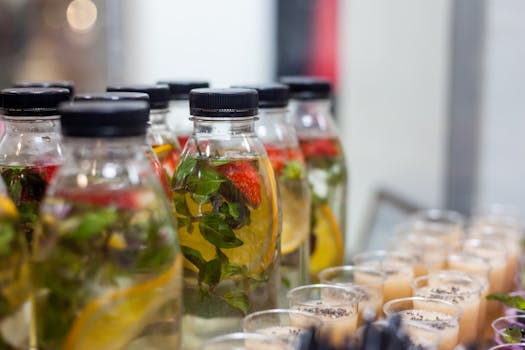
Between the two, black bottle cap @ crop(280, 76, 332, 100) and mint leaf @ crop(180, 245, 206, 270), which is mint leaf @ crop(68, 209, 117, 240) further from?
black bottle cap @ crop(280, 76, 332, 100)

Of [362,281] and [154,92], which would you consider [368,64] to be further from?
[154,92]

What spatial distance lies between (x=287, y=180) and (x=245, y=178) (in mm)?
256

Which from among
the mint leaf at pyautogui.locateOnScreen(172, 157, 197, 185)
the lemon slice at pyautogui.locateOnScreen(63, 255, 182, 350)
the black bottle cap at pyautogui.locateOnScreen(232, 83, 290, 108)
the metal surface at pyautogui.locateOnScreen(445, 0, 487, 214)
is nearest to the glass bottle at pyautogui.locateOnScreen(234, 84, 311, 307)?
the black bottle cap at pyautogui.locateOnScreen(232, 83, 290, 108)

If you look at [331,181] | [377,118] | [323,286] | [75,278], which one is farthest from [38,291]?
[377,118]

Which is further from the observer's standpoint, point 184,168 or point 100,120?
point 184,168

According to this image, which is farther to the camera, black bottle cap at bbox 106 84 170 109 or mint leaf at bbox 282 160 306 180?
mint leaf at bbox 282 160 306 180

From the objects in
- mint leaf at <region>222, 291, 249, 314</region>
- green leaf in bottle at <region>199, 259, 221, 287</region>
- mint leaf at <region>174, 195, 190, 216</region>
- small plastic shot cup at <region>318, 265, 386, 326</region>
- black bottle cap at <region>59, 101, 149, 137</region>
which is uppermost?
black bottle cap at <region>59, 101, 149, 137</region>

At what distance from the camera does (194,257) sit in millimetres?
1006

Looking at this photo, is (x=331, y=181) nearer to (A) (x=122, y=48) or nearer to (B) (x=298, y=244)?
(B) (x=298, y=244)

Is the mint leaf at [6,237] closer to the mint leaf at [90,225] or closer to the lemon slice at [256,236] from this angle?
the mint leaf at [90,225]

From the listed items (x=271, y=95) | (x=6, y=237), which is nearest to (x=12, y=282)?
(x=6, y=237)

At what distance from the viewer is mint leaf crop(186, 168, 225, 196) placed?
101cm

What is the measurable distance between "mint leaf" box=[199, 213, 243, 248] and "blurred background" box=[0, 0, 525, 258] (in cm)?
139

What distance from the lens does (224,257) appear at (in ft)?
3.30
